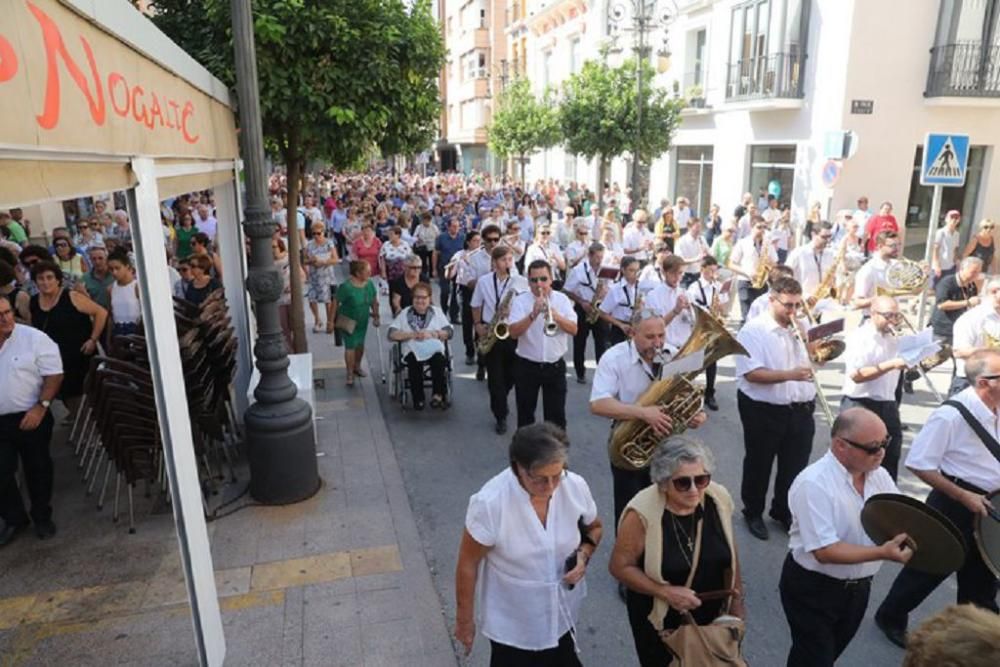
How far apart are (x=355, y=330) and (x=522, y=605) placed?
19.8 feet

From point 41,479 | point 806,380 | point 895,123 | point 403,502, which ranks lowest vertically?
point 403,502

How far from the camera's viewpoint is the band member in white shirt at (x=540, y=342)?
6.08 metres

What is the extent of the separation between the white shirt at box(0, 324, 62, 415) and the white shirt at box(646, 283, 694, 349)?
5303 mm

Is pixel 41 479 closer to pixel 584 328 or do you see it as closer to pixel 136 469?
pixel 136 469

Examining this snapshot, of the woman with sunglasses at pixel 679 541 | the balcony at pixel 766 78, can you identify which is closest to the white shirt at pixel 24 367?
the woman with sunglasses at pixel 679 541

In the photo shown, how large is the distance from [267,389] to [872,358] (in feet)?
15.2

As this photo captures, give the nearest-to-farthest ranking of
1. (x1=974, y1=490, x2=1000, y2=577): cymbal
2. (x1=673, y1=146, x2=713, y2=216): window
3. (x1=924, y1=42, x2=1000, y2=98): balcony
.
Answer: (x1=974, y1=490, x2=1000, y2=577): cymbal → (x1=924, y1=42, x2=1000, y2=98): balcony → (x1=673, y1=146, x2=713, y2=216): window

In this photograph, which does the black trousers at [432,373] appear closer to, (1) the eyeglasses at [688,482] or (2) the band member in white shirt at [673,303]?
(2) the band member in white shirt at [673,303]

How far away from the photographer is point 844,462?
3.28 metres

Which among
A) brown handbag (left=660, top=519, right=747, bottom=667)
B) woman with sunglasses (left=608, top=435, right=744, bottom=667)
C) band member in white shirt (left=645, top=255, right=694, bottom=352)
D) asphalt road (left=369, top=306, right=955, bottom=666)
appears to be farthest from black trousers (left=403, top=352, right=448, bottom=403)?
brown handbag (left=660, top=519, right=747, bottom=667)

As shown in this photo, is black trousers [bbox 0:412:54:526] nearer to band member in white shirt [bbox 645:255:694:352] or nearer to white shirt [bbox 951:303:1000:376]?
band member in white shirt [bbox 645:255:694:352]

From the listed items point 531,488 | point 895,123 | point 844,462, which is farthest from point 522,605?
point 895,123

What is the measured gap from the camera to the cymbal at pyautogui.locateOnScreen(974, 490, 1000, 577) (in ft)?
11.5

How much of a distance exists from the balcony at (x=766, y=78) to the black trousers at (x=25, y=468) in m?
19.0
